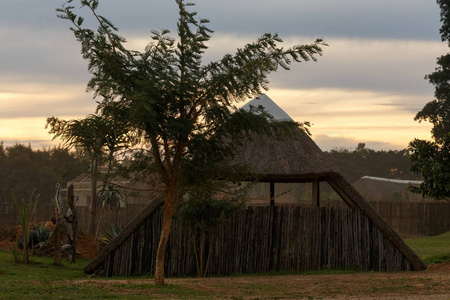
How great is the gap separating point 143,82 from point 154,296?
3.60m

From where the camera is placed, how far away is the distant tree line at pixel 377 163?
63906 millimetres

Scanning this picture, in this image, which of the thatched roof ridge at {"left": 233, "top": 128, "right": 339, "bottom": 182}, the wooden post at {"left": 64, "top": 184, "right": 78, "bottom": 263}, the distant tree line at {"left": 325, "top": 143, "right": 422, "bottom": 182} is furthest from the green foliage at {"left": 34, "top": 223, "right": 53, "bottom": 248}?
the distant tree line at {"left": 325, "top": 143, "right": 422, "bottom": 182}

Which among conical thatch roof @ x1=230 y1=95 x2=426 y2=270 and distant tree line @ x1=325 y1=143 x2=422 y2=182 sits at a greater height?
distant tree line @ x1=325 y1=143 x2=422 y2=182

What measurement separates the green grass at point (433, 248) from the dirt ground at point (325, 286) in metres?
2.82

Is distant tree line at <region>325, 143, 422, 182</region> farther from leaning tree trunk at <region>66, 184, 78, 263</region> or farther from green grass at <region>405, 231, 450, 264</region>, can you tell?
leaning tree trunk at <region>66, 184, 78, 263</region>

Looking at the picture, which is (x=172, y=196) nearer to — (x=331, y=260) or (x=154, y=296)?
(x=154, y=296)

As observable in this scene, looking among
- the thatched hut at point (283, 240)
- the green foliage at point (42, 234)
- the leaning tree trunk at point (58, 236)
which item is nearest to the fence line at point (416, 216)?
the green foliage at point (42, 234)

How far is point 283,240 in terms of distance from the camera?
54.3 feet

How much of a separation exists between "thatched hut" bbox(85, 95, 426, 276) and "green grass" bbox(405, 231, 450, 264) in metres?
2.55

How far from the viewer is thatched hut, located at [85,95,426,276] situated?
16.1 meters

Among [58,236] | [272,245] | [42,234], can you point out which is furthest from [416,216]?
[58,236]

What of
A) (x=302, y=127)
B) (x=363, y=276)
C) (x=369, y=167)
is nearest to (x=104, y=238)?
(x=363, y=276)

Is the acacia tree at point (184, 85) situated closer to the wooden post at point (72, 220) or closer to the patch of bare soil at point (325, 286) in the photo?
the patch of bare soil at point (325, 286)

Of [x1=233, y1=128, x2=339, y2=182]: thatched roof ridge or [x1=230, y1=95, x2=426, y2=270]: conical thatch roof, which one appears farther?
[x1=233, y1=128, x2=339, y2=182]: thatched roof ridge
